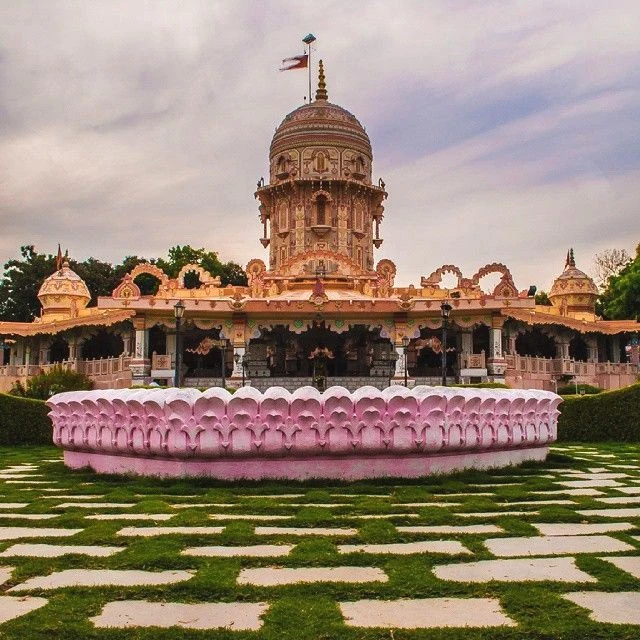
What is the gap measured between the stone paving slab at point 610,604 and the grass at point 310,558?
0.24 ft

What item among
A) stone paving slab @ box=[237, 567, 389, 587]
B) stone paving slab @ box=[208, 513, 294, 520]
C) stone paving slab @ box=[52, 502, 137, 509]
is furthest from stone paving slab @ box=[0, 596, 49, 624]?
stone paving slab @ box=[52, 502, 137, 509]

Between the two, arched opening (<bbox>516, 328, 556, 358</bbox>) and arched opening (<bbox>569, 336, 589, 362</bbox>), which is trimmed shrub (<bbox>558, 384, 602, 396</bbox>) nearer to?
arched opening (<bbox>516, 328, 556, 358</bbox>)

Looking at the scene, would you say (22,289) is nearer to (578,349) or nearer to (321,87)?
(321,87)

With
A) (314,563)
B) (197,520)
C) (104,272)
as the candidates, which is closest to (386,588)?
(314,563)

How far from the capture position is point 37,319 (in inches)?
1500

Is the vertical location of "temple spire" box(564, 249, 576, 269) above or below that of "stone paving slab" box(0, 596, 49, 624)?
above

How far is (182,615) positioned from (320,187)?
128 feet

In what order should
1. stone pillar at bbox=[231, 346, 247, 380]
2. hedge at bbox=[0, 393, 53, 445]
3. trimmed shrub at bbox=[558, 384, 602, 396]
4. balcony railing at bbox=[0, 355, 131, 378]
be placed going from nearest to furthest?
hedge at bbox=[0, 393, 53, 445], trimmed shrub at bbox=[558, 384, 602, 396], stone pillar at bbox=[231, 346, 247, 380], balcony railing at bbox=[0, 355, 131, 378]

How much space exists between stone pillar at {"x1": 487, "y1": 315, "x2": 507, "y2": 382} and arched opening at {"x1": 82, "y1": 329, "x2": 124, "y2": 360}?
18.2 metres

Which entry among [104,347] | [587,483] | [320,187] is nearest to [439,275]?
[320,187]

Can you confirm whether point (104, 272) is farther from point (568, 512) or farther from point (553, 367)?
point (568, 512)

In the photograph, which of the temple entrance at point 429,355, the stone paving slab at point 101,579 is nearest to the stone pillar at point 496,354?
the temple entrance at point 429,355

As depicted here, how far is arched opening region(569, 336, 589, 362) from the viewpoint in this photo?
126ft

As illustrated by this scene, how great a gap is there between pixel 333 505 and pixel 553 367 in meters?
27.7
